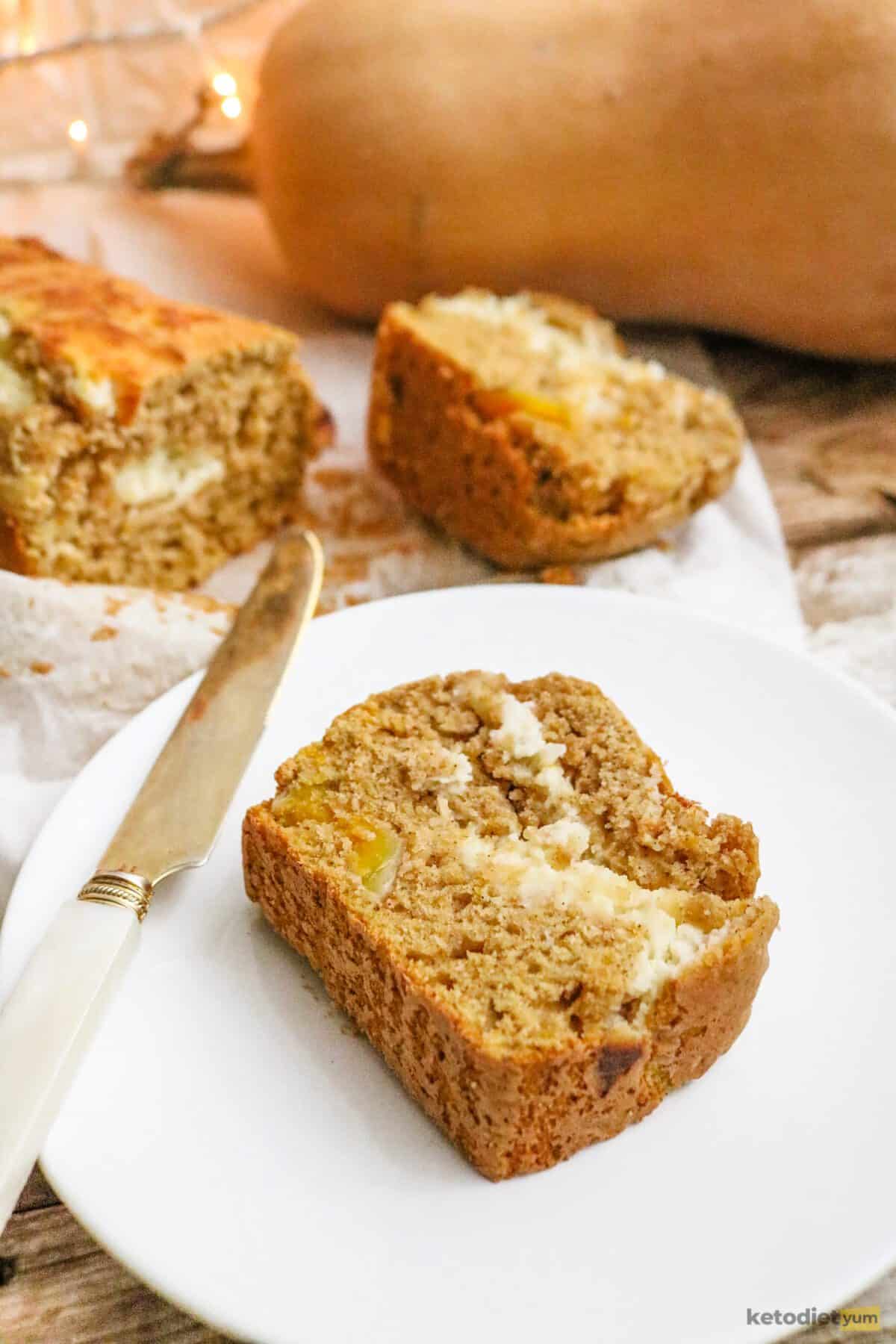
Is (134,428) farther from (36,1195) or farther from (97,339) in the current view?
(36,1195)

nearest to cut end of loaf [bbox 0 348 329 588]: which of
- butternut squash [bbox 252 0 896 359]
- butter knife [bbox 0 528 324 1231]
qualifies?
butter knife [bbox 0 528 324 1231]

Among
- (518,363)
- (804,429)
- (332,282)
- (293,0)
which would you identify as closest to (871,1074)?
(518,363)

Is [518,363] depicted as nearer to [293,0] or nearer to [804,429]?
[804,429]

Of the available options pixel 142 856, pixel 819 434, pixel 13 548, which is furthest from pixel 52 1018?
pixel 819 434

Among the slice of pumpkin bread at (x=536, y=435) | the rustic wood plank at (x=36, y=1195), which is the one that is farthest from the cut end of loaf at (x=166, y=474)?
the rustic wood plank at (x=36, y=1195)

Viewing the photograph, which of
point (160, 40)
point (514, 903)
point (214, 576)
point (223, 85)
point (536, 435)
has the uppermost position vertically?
point (160, 40)

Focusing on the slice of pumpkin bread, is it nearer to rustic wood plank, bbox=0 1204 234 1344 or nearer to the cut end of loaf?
the cut end of loaf
